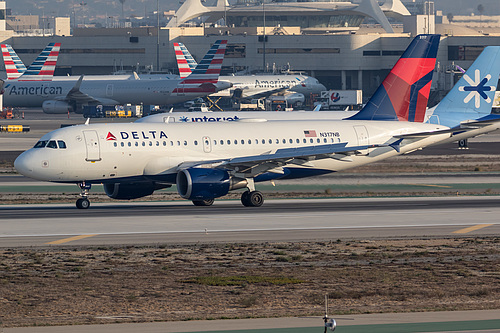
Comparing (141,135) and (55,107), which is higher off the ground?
(141,135)

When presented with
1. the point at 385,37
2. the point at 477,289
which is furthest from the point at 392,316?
the point at 385,37

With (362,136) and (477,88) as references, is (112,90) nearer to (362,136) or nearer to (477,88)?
(477,88)

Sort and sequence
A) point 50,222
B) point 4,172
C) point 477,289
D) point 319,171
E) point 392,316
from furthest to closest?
point 4,172
point 319,171
point 50,222
point 477,289
point 392,316

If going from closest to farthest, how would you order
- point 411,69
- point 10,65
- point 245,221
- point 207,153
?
point 245,221
point 207,153
point 411,69
point 10,65

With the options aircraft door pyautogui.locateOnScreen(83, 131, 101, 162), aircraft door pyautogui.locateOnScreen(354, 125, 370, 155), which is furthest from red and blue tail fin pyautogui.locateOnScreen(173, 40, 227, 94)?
aircraft door pyautogui.locateOnScreen(83, 131, 101, 162)

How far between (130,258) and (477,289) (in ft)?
40.7

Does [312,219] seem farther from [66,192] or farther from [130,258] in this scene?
[66,192]

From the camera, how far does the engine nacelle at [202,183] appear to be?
45.2 metres

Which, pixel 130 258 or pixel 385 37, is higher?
pixel 385 37

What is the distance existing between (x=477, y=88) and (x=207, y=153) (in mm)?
21473

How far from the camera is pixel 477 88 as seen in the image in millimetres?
59750

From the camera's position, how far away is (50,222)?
4144 centimetres

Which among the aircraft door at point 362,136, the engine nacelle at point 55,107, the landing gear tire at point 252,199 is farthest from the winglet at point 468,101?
the engine nacelle at point 55,107

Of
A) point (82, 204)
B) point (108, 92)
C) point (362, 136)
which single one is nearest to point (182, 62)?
point (108, 92)
